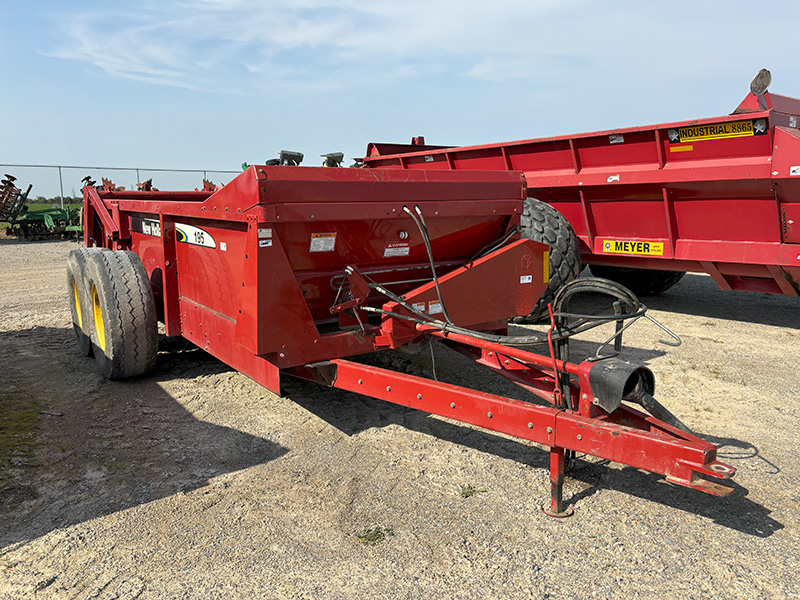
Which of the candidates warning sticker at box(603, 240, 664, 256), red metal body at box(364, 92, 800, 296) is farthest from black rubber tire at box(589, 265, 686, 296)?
warning sticker at box(603, 240, 664, 256)

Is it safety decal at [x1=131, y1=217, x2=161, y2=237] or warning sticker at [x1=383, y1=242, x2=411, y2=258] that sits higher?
safety decal at [x1=131, y1=217, x2=161, y2=237]

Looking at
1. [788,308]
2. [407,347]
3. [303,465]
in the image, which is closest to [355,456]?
[303,465]

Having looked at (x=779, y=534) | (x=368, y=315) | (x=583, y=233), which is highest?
(x=583, y=233)

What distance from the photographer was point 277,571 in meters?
2.49

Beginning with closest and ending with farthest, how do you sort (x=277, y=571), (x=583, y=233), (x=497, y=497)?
(x=277, y=571) → (x=497, y=497) → (x=583, y=233)

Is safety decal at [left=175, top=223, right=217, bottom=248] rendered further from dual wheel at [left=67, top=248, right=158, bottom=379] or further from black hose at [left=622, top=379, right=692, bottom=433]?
black hose at [left=622, top=379, right=692, bottom=433]

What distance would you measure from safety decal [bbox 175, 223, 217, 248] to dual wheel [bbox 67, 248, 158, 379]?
0.55 meters

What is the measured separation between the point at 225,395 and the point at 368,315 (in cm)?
129

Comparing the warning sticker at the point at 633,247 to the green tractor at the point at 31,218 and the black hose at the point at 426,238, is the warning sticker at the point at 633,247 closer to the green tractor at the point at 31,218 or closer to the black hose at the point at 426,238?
the black hose at the point at 426,238

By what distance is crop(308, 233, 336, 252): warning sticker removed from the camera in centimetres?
343

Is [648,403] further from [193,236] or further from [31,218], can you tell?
[31,218]

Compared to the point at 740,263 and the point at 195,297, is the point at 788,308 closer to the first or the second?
the point at 740,263

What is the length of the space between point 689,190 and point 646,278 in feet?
7.18

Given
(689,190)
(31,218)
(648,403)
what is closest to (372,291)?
(648,403)
